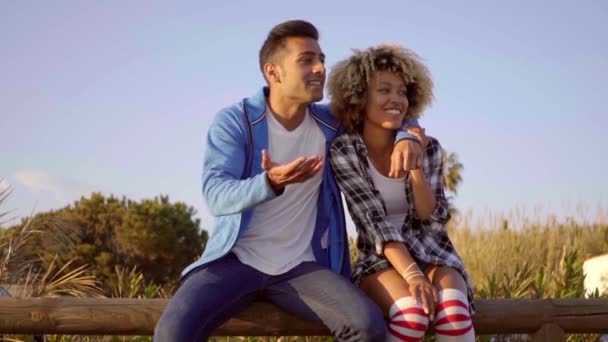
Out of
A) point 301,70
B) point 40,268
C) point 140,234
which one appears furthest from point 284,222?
point 140,234

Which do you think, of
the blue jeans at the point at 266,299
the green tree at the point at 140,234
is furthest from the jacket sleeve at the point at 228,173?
the green tree at the point at 140,234

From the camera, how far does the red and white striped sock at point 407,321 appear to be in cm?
310

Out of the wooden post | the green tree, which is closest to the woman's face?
the wooden post

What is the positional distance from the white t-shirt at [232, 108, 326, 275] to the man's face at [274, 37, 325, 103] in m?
0.17

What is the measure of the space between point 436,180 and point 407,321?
698 mm

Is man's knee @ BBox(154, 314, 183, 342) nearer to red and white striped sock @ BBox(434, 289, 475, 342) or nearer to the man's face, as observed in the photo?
red and white striped sock @ BBox(434, 289, 475, 342)

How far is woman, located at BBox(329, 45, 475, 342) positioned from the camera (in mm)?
3164

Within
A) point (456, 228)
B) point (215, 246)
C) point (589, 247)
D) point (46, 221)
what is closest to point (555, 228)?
point (589, 247)

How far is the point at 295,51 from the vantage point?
3.60 meters

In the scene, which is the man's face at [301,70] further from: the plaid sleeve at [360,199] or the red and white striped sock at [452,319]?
the red and white striped sock at [452,319]

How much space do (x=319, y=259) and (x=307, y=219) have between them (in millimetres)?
178

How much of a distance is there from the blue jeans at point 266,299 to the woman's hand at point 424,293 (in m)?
0.16

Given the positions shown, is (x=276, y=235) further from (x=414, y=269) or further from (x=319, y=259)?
(x=414, y=269)

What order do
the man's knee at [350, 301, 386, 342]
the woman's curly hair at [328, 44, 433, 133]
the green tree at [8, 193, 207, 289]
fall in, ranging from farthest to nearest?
the green tree at [8, 193, 207, 289]
the woman's curly hair at [328, 44, 433, 133]
the man's knee at [350, 301, 386, 342]
